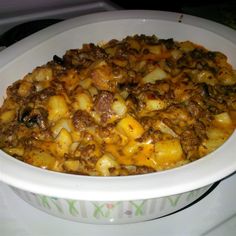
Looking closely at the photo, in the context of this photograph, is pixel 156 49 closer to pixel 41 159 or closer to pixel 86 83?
pixel 86 83

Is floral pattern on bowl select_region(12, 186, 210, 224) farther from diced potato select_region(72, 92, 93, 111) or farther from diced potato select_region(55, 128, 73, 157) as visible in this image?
diced potato select_region(72, 92, 93, 111)

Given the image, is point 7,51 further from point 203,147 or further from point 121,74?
point 203,147

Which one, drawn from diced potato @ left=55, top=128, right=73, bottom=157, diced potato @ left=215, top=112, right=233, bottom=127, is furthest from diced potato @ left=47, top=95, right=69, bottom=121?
diced potato @ left=215, top=112, right=233, bottom=127

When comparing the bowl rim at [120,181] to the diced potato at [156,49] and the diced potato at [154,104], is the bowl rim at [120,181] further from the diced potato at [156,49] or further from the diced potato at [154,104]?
the diced potato at [156,49]

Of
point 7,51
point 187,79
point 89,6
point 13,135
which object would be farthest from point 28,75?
point 89,6

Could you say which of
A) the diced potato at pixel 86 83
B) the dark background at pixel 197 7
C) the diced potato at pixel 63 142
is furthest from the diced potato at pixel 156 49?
the dark background at pixel 197 7

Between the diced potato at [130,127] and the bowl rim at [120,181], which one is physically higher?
the diced potato at [130,127]

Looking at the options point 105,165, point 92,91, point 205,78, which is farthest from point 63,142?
point 205,78

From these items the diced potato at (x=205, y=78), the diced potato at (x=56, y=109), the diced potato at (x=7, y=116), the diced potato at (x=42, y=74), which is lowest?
the diced potato at (x=7, y=116)
